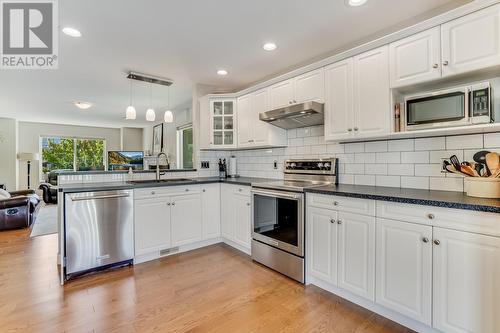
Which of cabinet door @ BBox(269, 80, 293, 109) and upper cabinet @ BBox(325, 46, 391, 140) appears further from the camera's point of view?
cabinet door @ BBox(269, 80, 293, 109)

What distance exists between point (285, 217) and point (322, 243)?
1.60 feet

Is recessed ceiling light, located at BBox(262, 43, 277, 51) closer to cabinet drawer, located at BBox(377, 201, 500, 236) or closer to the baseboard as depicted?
cabinet drawer, located at BBox(377, 201, 500, 236)

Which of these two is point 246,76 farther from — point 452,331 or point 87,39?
point 452,331

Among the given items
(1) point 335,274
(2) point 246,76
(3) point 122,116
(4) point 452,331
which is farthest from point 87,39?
(3) point 122,116

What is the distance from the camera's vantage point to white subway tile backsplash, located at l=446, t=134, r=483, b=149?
6.27 ft

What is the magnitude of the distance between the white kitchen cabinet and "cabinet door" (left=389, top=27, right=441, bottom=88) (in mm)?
1525

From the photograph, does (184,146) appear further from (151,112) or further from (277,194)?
(277,194)

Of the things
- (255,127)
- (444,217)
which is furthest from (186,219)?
(444,217)

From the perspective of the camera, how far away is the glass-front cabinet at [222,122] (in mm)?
3840

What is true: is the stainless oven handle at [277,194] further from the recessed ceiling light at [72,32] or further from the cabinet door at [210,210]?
the recessed ceiling light at [72,32]

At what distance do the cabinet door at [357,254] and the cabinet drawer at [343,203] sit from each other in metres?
0.04

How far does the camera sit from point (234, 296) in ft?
7.33

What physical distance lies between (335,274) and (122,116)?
7.16m

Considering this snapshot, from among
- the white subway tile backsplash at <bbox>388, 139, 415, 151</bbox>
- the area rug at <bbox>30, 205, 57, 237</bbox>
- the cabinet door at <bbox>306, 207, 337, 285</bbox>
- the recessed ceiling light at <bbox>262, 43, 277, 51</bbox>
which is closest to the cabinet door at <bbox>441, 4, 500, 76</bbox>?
the white subway tile backsplash at <bbox>388, 139, 415, 151</bbox>
